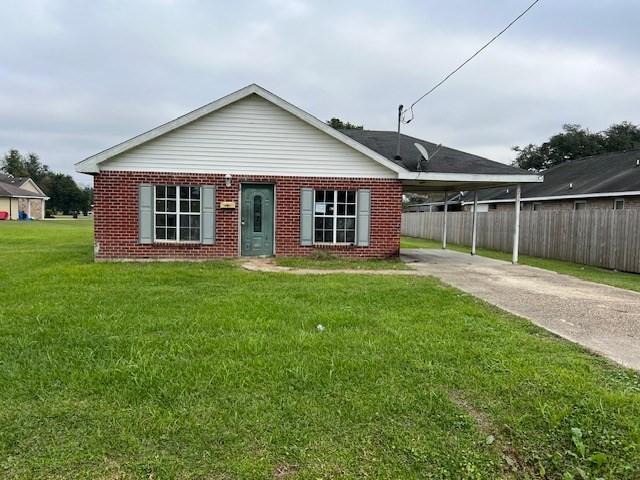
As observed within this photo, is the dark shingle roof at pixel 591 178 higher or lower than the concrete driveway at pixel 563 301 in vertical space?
higher

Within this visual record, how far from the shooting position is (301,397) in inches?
148

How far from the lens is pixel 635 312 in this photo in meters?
7.17

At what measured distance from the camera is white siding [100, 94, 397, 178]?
12422 mm

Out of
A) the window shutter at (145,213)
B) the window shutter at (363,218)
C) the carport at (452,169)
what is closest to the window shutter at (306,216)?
the window shutter at (363,218)

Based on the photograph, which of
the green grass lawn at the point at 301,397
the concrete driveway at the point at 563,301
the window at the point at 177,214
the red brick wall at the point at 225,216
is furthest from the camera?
the window at the point at 177,214

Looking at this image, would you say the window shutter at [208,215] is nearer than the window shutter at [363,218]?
Yes

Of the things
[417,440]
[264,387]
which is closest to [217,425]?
[264,387]

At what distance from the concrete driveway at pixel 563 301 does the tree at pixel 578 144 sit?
39511mm

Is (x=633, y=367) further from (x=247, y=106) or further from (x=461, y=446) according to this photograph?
(x=247, y=106)

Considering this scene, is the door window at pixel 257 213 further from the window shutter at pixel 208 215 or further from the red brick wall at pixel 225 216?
the window shutter at pixel 208 215

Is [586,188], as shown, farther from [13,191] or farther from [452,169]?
[13,191]

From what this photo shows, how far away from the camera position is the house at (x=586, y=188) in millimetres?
18891

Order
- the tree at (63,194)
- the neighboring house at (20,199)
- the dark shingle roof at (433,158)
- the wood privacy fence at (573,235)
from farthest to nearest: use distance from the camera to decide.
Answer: the tree at (63,194)
the neighboring house at (20,199)
the wood privacy fence at (573,235)
the dark shingle roof at (433,158)

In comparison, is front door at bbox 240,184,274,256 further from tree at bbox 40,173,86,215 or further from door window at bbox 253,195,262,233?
tree at bbox 40,173,86,215
